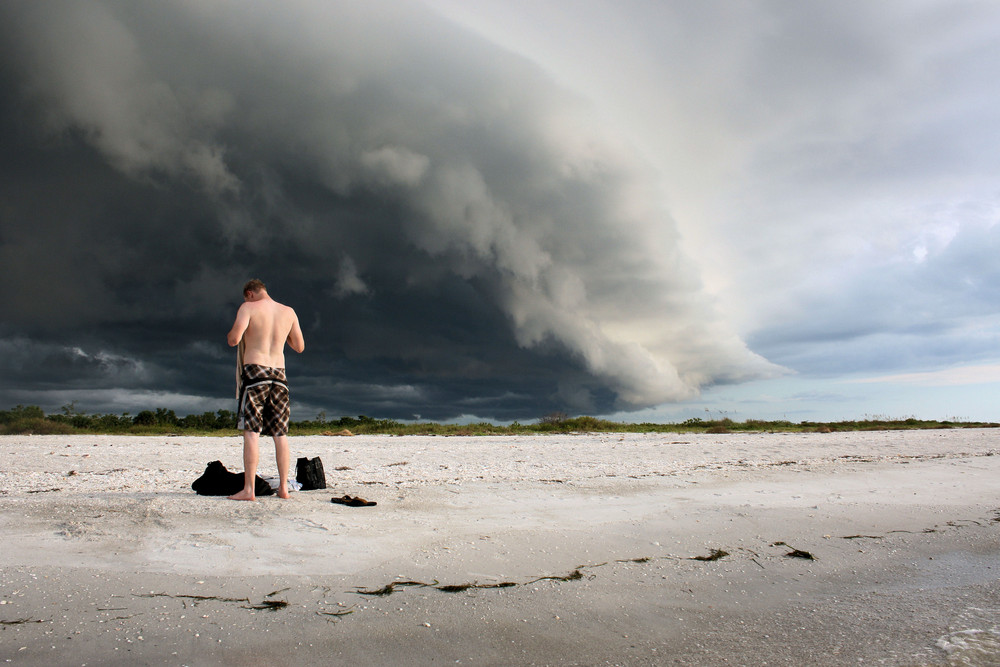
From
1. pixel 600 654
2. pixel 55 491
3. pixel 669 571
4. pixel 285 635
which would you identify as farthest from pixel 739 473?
pixel 55 491

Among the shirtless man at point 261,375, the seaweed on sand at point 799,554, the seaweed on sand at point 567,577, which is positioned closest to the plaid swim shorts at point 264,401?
the shirtless man at point 261,375

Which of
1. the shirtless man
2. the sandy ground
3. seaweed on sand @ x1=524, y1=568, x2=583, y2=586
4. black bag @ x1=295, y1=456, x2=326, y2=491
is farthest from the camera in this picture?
black bag @ x1=295, y1=456, x2=326, y2=491

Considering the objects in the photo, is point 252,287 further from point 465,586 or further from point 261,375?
point 465,586

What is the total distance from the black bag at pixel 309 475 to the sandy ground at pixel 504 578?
0.39m

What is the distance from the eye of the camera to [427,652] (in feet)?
8.84

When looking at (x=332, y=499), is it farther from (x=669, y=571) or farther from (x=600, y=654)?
(x=600, y=654)

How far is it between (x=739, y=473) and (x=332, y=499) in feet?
20.6

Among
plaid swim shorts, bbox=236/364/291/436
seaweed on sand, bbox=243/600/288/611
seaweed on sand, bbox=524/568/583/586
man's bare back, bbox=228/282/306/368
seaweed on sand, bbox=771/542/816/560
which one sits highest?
man's bare back, bbox=228/282/306/368

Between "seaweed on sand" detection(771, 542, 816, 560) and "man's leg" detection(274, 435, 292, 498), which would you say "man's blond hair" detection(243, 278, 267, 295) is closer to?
"man's leg" detection(274, 435, 292, 498)

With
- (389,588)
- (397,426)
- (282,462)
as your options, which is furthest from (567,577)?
(397,426)

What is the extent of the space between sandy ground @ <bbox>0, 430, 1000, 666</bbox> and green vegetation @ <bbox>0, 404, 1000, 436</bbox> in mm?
20524

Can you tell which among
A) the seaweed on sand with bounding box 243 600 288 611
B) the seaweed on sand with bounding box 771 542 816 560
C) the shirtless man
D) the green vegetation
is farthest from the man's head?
the green vegetation

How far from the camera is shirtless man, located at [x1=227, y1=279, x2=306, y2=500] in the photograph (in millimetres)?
5844

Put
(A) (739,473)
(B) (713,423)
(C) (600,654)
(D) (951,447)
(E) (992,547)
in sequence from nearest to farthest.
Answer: (C) (600,654)
(E) (992,547)
(A) (739,473)
(D) (951,447)
(B) (713,423)
